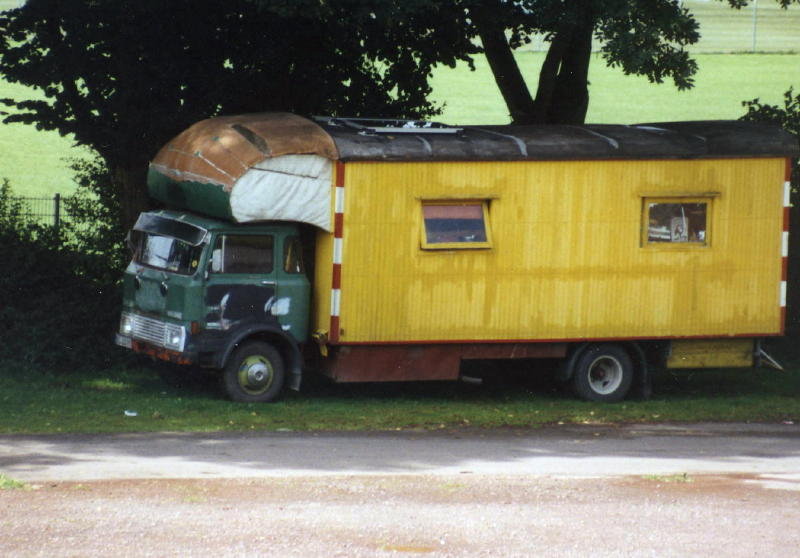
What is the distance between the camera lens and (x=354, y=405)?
1775cm

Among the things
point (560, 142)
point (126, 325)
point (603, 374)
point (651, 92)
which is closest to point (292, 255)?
point (126, 325)

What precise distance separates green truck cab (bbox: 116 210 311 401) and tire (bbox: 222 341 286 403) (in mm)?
12

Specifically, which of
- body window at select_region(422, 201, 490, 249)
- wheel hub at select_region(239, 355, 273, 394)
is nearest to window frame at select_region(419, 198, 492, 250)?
body window at select_region(422, 201, 490, 249)

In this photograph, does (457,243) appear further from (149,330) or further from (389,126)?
(149,330)

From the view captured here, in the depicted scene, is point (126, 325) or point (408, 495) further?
point (126, 325)

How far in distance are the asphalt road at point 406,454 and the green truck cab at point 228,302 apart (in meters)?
1.91

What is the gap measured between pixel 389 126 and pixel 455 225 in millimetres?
1674

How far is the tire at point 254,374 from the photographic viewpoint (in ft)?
57.2

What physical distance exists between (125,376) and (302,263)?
3223mm

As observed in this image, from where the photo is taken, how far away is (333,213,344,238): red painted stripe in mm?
17297

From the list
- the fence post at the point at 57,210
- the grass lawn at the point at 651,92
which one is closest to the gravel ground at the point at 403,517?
the fence post at the point at 57,210

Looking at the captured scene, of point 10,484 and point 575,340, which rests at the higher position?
point 575,340

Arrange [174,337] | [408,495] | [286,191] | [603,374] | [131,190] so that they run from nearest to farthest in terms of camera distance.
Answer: [408,495]
[286,191]
[174,337]
[603,374]
[131,190]

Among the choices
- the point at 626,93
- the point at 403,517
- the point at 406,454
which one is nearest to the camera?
the point at 403,517
